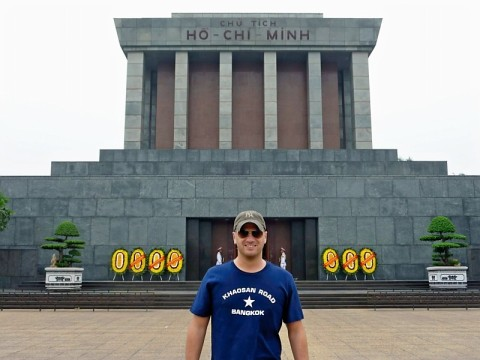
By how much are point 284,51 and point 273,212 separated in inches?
620

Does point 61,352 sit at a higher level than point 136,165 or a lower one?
lower

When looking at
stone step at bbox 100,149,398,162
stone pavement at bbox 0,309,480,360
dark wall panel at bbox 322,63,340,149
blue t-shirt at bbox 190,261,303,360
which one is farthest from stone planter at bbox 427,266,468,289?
blue t-shirt at bbox 190,261,303,360

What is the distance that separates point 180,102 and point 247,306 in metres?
36.0

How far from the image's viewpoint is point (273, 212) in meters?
29.6

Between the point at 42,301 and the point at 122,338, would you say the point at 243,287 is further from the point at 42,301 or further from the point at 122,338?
the point at 42,301

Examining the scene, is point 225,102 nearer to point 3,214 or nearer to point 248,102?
point 248,102

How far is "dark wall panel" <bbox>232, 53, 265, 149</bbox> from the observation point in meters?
39.8

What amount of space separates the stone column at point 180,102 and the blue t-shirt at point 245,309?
3455 centimetres

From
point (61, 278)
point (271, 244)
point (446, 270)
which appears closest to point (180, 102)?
point (271, 244)

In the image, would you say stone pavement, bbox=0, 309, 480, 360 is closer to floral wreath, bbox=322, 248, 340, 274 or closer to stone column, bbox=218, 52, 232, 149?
floral wreath, bbox=322, 248, 340, 274

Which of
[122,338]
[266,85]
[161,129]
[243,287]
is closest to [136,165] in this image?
[161,129]

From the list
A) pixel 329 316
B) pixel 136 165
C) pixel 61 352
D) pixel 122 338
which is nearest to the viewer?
pixel 61 352

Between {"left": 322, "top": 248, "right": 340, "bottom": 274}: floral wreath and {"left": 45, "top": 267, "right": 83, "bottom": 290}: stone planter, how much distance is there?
44.4 ft

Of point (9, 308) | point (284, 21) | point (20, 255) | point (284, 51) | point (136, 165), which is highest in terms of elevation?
point (284, 21)
